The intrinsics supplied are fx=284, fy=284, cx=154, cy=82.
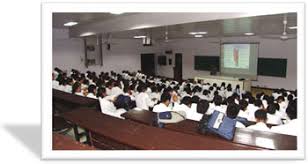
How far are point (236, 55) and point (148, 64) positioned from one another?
13.2ft

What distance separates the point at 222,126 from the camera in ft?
7.17

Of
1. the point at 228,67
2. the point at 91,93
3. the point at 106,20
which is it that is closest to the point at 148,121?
the point at 91,93

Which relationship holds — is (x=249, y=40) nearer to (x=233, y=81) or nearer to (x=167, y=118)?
(x=233, y=81)

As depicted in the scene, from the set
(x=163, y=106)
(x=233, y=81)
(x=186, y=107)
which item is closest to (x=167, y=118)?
(x=163, y=106)

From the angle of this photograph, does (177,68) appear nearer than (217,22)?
No

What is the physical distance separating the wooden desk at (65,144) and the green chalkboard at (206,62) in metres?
8.41

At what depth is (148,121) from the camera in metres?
2.58

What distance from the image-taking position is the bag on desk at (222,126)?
2.15 meters

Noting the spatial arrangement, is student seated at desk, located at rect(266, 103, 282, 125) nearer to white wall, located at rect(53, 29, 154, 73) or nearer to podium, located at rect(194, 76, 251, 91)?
podium, located at rect(194, 76, 251, 91)

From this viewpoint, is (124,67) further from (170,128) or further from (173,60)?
(170,128)

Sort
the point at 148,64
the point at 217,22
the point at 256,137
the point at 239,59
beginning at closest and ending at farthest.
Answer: the point at 256,137 < the point at 217,22 < the point at 239,59 < the point at 148,64

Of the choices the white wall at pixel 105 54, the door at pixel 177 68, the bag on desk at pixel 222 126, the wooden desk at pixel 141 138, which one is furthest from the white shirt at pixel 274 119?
the door at pixel 177 68

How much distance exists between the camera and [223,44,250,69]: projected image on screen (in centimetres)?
938
